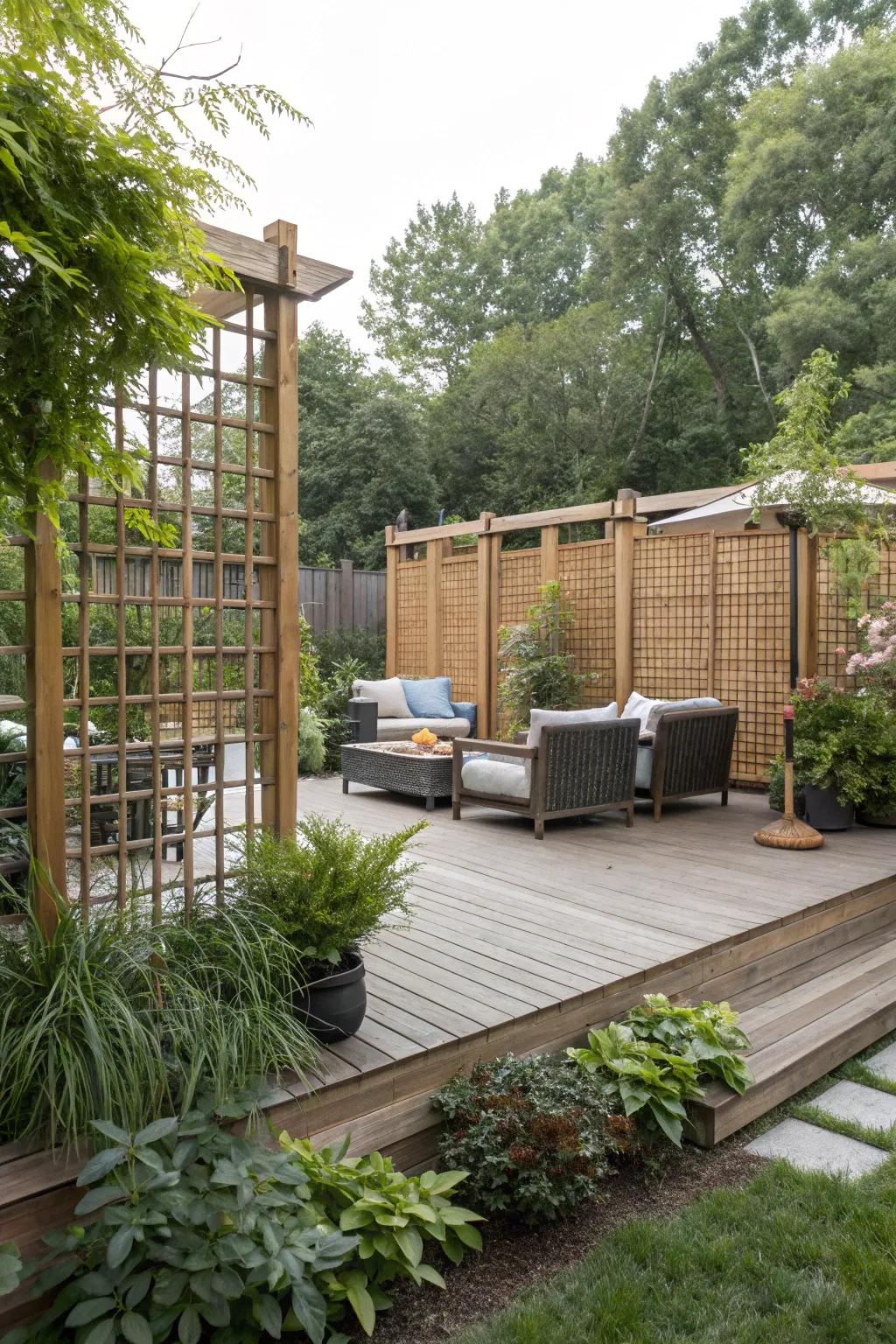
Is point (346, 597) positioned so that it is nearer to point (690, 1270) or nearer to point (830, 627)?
point (830, 627)

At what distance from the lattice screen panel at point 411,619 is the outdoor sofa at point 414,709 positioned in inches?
41.3

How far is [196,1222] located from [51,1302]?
0.38 m

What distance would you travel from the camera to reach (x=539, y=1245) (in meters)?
2.19

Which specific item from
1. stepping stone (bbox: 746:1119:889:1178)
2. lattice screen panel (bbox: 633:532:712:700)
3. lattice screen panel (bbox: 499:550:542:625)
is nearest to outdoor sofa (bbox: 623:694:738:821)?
lattice screen panel (bbox: 633:532:712:700)

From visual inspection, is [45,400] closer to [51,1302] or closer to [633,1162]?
[51,1302]

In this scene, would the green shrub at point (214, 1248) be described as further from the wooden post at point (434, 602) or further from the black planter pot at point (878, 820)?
the wooden post at point (434, 602)

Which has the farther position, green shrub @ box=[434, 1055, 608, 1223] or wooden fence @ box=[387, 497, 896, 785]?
wooden fence @ box=[387, 497, 896, 785]

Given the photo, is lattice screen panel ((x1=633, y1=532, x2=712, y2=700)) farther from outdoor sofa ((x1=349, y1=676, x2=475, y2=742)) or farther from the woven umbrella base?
the woven umbrella base

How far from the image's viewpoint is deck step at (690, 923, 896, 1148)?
2.66m

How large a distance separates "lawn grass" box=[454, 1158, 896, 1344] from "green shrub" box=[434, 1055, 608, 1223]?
6.2 inches

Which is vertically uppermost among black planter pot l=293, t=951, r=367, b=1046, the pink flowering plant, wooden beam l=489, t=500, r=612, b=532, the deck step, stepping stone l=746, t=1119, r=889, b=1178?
wooden beam l=489, t=500, r=612, b=532

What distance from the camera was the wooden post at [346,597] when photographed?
10.2 metres

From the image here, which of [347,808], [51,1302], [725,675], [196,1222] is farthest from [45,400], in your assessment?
[725,675]

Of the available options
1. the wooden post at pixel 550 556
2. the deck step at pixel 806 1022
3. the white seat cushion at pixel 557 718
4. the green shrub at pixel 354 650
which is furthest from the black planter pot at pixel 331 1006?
the green shrub at pixel 354 650
